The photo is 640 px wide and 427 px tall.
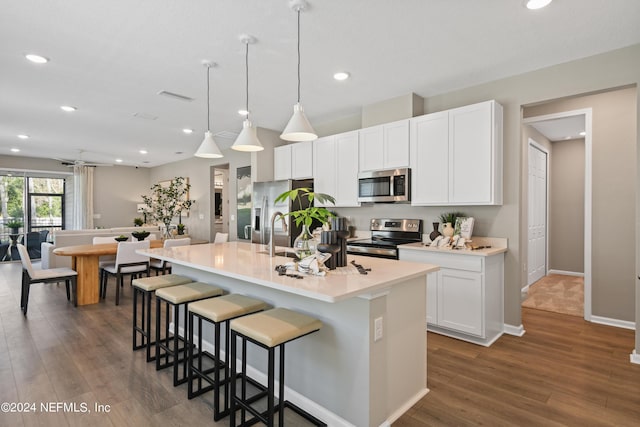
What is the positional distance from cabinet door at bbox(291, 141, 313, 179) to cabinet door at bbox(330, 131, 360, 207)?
20.7 inches

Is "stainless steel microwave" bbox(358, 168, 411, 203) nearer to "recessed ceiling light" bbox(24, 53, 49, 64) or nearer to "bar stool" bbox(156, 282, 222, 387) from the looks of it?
"bar stool" bbox(156, 282, 222, 387)

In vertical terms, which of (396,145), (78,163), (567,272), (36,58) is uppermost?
(36,58)

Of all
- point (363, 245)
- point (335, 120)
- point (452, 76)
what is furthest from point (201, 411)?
point (335, 120)

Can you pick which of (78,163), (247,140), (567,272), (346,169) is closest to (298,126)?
(247,140)

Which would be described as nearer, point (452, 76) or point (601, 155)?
point (452, 76)

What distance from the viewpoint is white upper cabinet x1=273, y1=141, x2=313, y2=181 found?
16.2 feet

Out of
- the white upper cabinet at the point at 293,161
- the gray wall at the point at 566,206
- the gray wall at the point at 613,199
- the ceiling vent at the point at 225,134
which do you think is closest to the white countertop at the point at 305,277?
the white upper cabinet at the point at 293,161

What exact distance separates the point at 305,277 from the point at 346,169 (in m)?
2.79

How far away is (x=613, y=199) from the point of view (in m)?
3.71

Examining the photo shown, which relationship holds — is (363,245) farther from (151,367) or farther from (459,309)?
(151,367)

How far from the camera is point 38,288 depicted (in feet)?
17.6

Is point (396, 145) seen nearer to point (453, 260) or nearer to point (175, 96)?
point (453, 260)

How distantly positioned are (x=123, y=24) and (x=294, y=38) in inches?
49.2

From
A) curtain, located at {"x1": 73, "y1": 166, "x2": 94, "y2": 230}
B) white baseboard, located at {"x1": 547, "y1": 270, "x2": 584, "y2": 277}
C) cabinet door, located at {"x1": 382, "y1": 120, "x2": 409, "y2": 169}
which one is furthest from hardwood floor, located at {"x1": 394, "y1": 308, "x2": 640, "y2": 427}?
curtain, located at {"x1": 73, "y1": 166, "x2": 94, "y2": 230}
